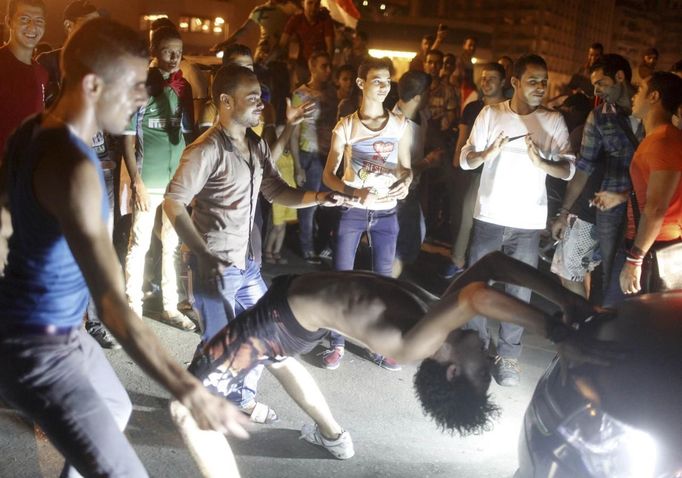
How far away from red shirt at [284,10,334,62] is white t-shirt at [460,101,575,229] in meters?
4.46

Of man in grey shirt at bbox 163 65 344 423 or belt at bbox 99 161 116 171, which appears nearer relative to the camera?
man in grey shirt at bbox 163 65 344 423


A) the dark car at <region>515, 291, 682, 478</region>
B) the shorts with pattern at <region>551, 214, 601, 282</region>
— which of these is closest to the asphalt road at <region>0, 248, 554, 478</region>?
the shorts with pattern at <region>551, 214, 601, 282</region>

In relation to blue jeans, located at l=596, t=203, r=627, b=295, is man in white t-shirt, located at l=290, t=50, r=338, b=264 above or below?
above

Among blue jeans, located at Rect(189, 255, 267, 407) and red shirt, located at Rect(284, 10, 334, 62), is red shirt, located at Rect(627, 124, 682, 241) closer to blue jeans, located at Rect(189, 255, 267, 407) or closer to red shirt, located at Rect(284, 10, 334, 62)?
blue jeans, located at Rect(189, 255, 267, 407)

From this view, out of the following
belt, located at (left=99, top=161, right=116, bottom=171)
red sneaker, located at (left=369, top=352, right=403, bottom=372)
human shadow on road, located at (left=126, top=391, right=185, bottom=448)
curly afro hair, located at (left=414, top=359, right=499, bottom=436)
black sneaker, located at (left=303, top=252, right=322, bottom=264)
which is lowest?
human shadow on road, located at (left=126, top=391, right=185, bottom=448)

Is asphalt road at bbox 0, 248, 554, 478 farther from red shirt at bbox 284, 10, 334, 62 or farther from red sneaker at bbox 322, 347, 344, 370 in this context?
red shirt at bbox 284, 10, 334, 62

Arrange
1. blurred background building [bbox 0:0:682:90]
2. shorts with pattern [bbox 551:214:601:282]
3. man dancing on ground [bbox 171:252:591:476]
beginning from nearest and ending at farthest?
1. man dancing on ground [bbox 171:252:591:476]
2. shorts with pattern [bbox 551:214:601:282]
3. blurred background building [bbox 0:0:682:90]

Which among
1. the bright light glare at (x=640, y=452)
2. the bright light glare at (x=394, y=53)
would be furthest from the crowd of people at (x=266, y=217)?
the bright light glare at (x=394, y=53)

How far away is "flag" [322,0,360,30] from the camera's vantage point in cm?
1034

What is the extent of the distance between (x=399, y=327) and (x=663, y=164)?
7.76 ft

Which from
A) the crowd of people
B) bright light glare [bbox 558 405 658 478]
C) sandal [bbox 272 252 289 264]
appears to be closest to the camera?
bright light glare [bbox 558 405 658 478]

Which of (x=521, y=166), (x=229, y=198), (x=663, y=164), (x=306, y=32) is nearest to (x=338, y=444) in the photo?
(x=229, y=198)

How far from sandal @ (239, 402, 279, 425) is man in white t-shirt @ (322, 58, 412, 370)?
3.00 ft

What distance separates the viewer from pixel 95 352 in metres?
2.94
